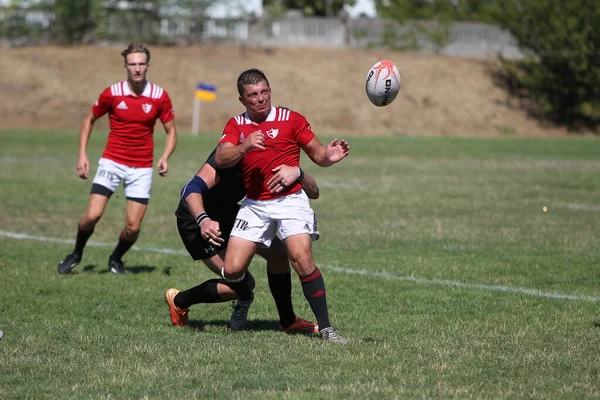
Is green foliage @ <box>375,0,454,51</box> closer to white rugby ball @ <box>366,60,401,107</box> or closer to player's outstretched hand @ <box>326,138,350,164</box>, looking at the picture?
white rugby ball @ <box>366,60,401,107</box>

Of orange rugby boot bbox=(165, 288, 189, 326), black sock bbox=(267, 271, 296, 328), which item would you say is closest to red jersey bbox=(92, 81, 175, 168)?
orange rugby boot bbox=(165, 288, 189, 326)

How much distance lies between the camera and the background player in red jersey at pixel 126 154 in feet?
35.2

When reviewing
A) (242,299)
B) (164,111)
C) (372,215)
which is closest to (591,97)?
(372,215)

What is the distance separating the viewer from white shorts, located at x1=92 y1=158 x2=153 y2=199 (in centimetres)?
1082

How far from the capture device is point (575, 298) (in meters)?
8.83

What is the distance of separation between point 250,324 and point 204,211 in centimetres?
136

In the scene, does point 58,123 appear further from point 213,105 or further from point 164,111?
point 164,111

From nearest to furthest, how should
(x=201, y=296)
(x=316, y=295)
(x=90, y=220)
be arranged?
1. (x=316, y=295)
2. (x=201, y=296)
3. (x=90, y=220)

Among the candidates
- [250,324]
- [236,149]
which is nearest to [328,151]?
[236,149]

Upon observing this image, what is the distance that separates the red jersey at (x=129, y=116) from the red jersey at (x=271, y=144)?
156 inches

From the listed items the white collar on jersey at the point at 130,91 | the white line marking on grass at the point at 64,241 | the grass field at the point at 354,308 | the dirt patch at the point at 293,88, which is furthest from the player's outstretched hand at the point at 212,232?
the dirt patch at the point at 293,88

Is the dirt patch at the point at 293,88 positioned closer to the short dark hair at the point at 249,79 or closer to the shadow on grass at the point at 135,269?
the shadow on grass at the point at 135,269

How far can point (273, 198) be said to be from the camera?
7152 millimetres

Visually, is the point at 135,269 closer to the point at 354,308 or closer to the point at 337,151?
the point at 354,308
